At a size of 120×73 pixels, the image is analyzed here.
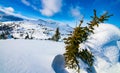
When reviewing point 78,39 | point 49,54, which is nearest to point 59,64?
point 49,54

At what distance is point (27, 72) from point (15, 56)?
406 centimetres

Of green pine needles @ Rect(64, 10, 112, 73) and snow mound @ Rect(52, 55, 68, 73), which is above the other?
green pine needles @ Rect(64, 10, 112, 73)

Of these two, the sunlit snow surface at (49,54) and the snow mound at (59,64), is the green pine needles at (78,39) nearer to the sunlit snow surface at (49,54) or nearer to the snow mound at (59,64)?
the snow mound at (59,64)

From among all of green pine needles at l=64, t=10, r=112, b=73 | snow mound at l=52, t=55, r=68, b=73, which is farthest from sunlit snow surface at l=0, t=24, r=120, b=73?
green pine needles at l=64, t=10, r=112, b=73

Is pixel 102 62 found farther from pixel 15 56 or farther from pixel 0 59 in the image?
pixel 0 59

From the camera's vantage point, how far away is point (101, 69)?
26.4 metres

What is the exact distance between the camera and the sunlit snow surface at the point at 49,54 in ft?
56.7

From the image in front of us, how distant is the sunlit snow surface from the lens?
17.3m

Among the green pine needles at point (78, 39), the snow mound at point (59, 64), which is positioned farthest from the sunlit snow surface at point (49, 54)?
the green pine needles at point (78, 39)

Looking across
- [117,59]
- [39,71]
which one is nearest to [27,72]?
[39,71]

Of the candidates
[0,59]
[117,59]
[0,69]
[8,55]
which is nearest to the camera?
[0,69]

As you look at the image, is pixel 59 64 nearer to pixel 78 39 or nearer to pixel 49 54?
pixel 49 54

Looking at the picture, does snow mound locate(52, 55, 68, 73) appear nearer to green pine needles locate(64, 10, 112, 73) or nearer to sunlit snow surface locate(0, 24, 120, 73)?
sunlit snow surface locate(0, 24, 120, 73)

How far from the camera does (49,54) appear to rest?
76.4 ft
